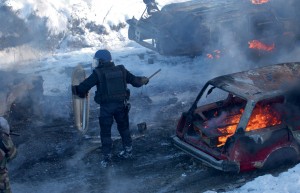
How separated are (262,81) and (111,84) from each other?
260cm

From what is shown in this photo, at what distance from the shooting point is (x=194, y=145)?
716 centimetres

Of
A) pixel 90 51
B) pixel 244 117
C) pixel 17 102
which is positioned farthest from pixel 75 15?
pixel 244 117

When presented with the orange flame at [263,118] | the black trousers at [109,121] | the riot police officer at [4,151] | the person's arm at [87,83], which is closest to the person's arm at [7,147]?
the riot police officer at [4,151]

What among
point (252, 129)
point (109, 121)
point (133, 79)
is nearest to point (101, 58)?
point (133, 79)

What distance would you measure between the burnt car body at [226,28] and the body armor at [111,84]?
5.79 m

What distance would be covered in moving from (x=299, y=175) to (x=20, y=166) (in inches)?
189

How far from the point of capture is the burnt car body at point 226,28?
1258 cm

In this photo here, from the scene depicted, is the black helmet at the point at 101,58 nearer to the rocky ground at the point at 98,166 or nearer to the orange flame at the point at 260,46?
the rocky ground at the point at 98,166

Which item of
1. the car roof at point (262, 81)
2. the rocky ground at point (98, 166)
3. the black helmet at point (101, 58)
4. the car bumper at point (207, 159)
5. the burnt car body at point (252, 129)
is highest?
the black helmet at point (101, 58)

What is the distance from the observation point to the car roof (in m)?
6.71

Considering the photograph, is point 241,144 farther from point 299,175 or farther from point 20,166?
point 20,166

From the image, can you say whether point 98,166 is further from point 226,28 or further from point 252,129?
point 226,28

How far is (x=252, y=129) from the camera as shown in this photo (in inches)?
265

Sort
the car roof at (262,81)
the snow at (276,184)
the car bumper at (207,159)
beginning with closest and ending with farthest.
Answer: the snow at (276,184) < the car bumper at (207,159) < the car roof at (262,81)
